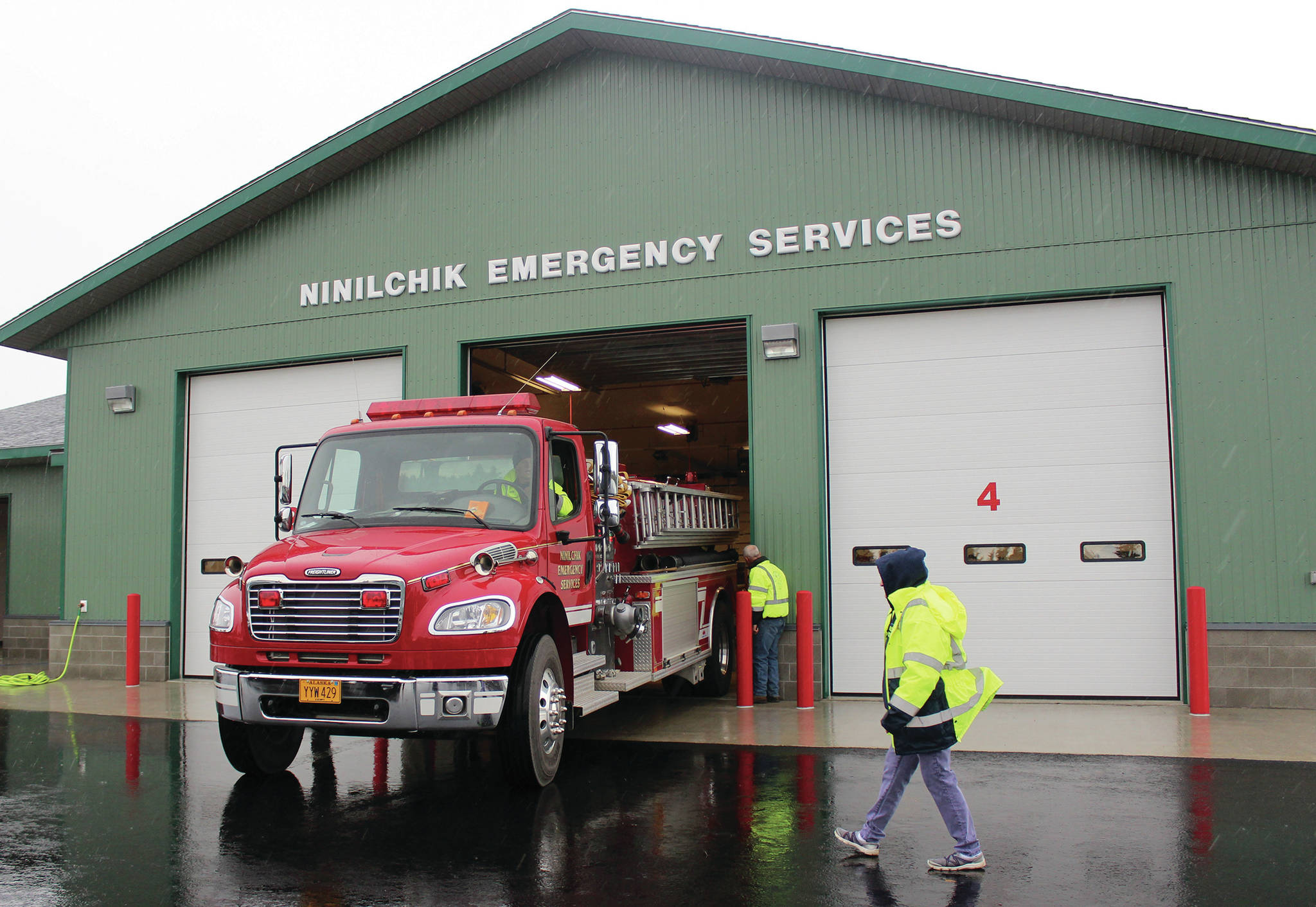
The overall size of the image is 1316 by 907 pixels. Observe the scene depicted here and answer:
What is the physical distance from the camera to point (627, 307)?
12.9 meters

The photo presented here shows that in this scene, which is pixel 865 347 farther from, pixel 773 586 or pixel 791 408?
pixel 773 586

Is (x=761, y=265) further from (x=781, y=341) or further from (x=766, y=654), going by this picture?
(x=766, y=654)

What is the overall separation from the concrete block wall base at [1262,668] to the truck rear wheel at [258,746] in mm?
8951

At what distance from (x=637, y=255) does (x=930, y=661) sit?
28.3ft

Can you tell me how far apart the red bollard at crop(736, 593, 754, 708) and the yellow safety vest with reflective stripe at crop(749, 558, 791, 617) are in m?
0.39

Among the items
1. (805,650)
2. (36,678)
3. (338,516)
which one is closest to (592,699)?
(338,516)

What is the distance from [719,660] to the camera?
12180 millimetres

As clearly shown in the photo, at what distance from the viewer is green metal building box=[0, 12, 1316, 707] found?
35.9ft

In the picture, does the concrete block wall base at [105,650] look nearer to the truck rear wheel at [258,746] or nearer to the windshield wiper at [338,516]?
the truck rear wheel at [258,746]

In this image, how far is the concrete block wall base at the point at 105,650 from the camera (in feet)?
47.2

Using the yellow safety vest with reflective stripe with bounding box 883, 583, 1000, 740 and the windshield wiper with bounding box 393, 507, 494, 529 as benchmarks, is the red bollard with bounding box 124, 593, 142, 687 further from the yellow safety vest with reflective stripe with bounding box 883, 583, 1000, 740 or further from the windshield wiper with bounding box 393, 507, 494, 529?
the yellow safety vest with reflective stripe with bounding box 883, 583, 1000, 740

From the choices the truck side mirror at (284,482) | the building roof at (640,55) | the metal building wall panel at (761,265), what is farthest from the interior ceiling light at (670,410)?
the truck side mirror at (284,482)

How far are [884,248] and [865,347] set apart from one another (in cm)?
116

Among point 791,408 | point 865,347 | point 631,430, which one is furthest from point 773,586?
point 631,430
